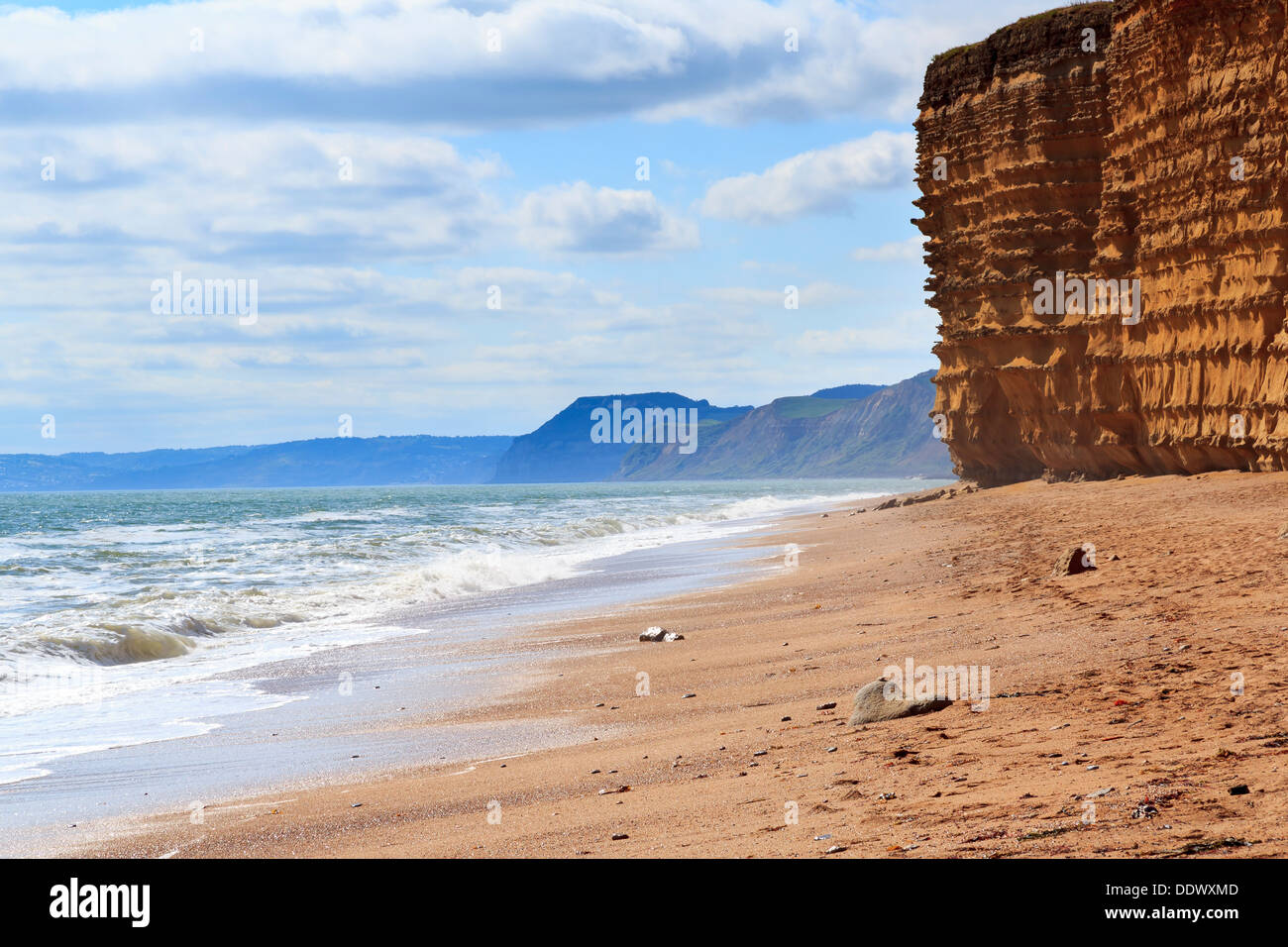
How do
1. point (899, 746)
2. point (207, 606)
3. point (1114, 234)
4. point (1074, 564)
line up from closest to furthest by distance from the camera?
1. point (899, 746)
2. point (1074, 564)
3. point (207, 606)
4. point (1114, 234)

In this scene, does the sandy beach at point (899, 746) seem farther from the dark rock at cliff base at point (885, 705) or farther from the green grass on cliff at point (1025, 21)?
the green grass on cliff at point (1025, 21)

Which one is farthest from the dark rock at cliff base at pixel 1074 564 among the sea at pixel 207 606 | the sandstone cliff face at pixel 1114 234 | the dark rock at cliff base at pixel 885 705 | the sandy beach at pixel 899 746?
the sandstone cliff face at pixel 1114 234

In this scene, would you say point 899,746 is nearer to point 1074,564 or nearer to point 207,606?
point 1074,564

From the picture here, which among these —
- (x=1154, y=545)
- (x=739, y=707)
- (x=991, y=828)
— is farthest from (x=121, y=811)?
(x=1154, y=545)

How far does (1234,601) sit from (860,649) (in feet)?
9.37

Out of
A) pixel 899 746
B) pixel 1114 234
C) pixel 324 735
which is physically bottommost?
pixel 324 735

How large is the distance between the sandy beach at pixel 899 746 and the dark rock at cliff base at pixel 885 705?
0.08m

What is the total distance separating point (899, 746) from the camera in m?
5.89

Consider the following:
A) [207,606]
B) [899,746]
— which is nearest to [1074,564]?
[899,746]

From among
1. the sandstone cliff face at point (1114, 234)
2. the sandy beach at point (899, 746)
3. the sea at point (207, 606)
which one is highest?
the sandstone cliff face at point (1114, 234)

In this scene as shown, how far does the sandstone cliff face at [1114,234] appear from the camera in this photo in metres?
19.8

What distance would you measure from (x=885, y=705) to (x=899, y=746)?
2.28 ft

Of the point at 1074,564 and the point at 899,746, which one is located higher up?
the point at 1074,564

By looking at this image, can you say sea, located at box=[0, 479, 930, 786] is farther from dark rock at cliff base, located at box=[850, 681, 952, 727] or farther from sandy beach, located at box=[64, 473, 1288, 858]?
dark rock at cliff base, located at box=[850, 681, 952, 727]
